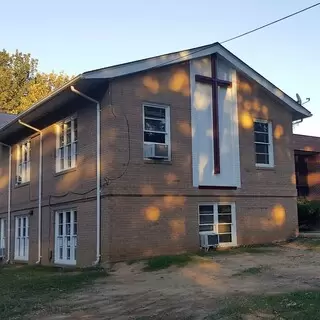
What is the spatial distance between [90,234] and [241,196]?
5498 mm

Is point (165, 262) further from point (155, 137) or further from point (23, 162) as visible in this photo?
point (23, 162)

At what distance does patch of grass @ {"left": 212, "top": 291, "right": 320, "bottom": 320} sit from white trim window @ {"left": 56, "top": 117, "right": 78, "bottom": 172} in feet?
33.2

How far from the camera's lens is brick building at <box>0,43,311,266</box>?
51.7 feet

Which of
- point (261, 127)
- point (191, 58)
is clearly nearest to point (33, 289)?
point (191, 58)

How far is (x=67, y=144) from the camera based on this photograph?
18516 mm

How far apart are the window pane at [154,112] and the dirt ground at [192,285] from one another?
475 cm

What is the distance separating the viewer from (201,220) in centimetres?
1739

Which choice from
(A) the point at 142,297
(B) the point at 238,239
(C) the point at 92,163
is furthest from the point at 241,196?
(A) the point at 142,297

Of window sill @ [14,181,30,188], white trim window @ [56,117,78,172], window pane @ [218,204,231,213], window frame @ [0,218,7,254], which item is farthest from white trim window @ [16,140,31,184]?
window pane @ [218,204,231,213]

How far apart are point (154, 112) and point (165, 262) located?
4995mm

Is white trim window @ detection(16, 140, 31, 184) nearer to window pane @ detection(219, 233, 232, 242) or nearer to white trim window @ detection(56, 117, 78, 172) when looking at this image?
white trim window @ detection(56, 117, 78, 172)

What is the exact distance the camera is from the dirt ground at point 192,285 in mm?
9000

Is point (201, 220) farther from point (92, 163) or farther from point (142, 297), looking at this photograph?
point (142, 297)

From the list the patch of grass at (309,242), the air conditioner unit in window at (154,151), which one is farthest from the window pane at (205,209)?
the patch of grass at (309,242)
